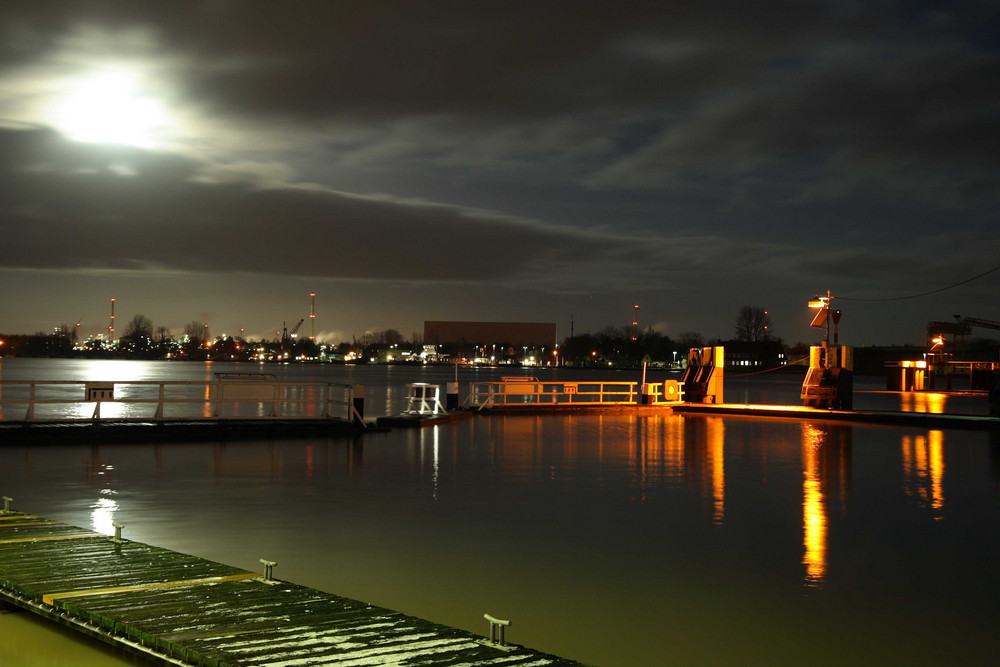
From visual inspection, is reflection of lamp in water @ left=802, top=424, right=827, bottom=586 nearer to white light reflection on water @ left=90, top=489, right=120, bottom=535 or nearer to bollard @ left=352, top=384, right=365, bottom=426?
white light reflection on water @ left=90, top=489, right=120, bottom=535

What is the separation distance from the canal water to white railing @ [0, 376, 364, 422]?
5.69ft

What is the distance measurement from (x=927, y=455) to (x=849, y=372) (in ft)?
47.1

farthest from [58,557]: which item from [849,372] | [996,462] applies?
[849,372]

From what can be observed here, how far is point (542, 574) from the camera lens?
9883 millimetres

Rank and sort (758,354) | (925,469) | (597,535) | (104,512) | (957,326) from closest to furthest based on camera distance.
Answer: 1. (597,535)
2. (104,512)
3. (925,469)
4. (957,326)
5. (758,354)

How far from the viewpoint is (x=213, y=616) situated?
22.0 ft

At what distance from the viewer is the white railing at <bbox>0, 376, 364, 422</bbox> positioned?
2372 cm

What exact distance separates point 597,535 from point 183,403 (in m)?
35.7

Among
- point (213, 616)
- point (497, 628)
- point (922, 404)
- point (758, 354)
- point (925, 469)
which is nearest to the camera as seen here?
point (497, 628)

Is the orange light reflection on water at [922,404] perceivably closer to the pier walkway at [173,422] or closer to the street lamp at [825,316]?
the street lamp at [825,316]

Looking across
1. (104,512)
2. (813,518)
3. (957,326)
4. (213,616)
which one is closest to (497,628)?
(213,616)

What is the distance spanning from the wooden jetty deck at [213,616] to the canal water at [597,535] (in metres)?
0.33

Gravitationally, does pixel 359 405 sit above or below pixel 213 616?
above

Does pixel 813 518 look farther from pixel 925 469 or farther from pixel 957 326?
pixel 957 326
